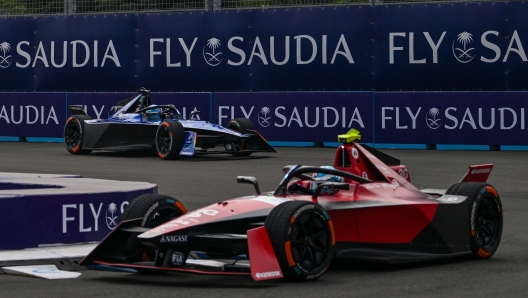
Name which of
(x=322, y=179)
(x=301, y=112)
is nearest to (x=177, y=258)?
(x=322, y=179)

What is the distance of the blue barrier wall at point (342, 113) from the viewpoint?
21.6 m

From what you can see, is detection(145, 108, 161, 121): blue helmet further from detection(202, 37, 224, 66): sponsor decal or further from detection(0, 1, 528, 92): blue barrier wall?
detection(202, 37, 224, 66): sponsor decal

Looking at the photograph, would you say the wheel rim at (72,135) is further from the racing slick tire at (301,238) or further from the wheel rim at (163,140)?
the racing slick tire at (301,238)

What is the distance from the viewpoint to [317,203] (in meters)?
7.59

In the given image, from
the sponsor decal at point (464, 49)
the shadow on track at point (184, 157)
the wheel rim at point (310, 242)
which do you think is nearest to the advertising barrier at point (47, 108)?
the shadow on track at point (184, 157)

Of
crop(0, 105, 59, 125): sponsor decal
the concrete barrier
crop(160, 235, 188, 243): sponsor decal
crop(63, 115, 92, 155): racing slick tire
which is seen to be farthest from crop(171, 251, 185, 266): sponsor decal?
crop(0, 105, 59, 125): sponsor decal

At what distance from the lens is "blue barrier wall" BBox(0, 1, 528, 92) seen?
2255cm

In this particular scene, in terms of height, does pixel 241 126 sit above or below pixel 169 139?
above

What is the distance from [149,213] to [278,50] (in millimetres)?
17267

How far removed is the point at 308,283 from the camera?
712 cm

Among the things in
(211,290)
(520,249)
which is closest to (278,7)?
(520,249)

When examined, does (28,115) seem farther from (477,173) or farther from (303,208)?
(303,208)

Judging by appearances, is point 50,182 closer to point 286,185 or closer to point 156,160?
point 286,185

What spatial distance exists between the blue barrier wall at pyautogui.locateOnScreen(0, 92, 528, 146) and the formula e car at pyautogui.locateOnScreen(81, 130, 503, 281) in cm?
1268
